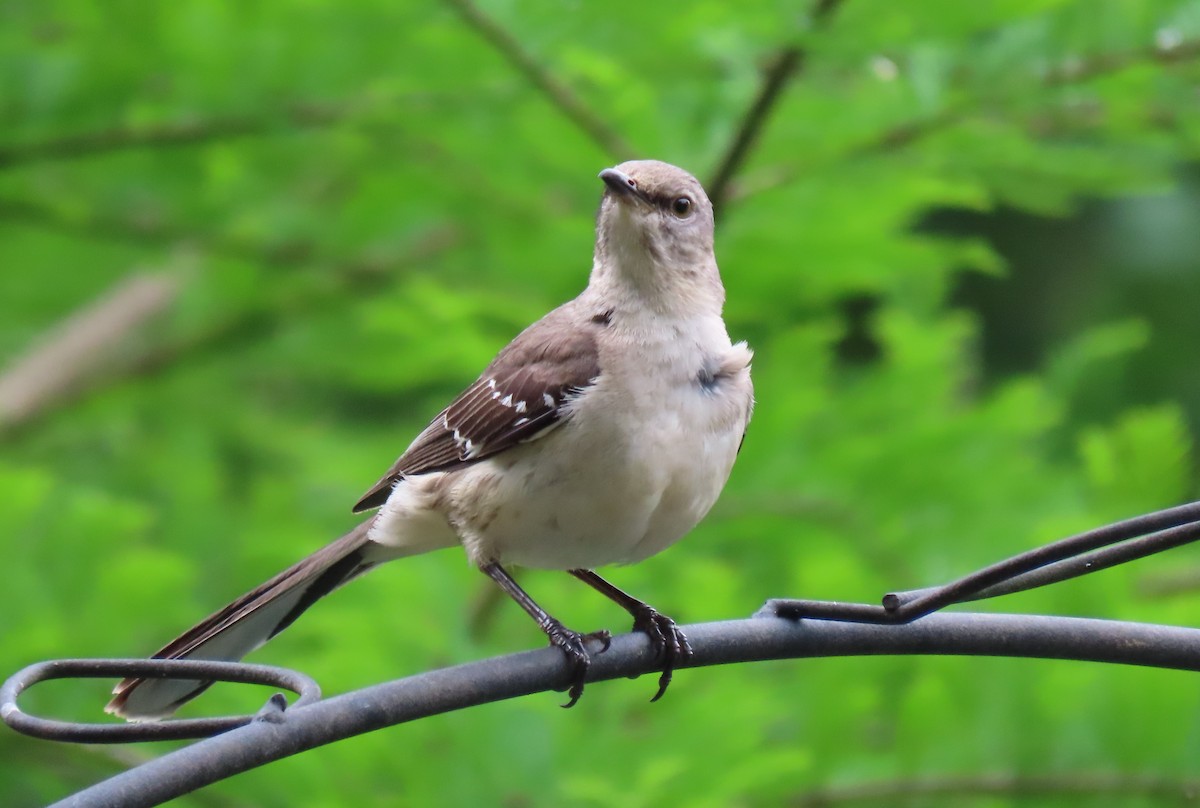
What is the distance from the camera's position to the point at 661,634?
9.93ft

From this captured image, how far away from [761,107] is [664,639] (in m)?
1.75

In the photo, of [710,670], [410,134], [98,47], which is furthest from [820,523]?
[98,47]

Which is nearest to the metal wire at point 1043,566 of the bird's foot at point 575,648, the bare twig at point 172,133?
the bird's foot at point 575,648

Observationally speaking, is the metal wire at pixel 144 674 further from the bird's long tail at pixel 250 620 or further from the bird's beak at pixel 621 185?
the bird's beak at pixel 621 185

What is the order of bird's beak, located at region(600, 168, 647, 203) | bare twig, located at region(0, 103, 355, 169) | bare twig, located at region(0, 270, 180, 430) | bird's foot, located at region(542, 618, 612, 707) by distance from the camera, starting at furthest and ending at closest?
bare twig, located at region(0, 270, 180, 430), bare twig, located at region(0, 103, 355, 169), bird's beak, located at region(600, 168, 647, 203), bird's foot, located at region(542, 618, 612, 707)

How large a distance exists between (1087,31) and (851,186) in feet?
2.76

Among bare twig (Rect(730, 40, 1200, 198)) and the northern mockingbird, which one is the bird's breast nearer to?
the northern mockingbird

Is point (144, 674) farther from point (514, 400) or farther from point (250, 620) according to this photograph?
point (514, 400)

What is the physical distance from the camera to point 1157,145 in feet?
15.2

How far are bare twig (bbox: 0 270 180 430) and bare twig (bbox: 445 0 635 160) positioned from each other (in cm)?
265

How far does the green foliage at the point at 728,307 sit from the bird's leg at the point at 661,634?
598mm

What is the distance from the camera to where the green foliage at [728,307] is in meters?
4.07

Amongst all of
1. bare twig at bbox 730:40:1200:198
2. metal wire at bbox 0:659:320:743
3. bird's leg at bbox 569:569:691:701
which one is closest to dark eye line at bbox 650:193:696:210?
bare twig at bbox 730:40:1200:198

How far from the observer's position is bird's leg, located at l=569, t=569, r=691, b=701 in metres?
2.80
